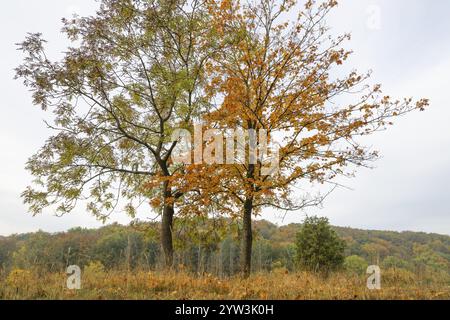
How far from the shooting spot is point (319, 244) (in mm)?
37500

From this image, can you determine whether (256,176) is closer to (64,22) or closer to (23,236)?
(64,22)

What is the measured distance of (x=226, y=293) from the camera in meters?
7.27

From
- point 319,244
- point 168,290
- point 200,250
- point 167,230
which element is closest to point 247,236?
point 200,250

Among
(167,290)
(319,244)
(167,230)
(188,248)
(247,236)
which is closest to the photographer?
(167,290)


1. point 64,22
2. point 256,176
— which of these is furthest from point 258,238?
point 64,22

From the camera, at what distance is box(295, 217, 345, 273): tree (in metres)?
36.4

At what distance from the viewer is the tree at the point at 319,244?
119 ft

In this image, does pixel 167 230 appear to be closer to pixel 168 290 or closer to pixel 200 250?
pixel 200 250

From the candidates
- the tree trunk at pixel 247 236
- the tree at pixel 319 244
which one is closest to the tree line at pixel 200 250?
the tree at pixel 319 244

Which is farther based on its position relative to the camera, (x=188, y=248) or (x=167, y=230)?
(x=188, y=248)

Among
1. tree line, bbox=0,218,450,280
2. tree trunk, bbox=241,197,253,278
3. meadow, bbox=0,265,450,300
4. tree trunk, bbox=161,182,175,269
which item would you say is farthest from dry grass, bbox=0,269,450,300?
tree trunk, bbox=161,182,175,269

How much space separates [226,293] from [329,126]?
7.31m

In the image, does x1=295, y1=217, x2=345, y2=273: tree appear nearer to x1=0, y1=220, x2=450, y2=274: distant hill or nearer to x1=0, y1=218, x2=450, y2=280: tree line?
Answer: x1=0, y1=218, x2=450, y2=280: tree line
